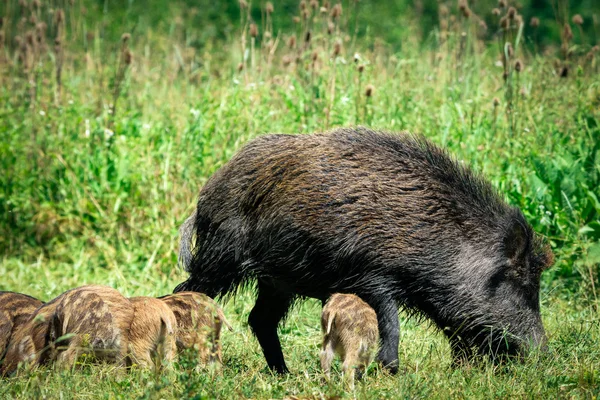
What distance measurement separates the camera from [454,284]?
495 cm

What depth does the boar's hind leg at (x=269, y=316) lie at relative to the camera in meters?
5.57

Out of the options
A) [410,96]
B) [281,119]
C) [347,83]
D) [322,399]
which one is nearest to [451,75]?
[410,96]

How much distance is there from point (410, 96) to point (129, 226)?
9.63 feet

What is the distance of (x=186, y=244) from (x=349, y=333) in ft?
5.16

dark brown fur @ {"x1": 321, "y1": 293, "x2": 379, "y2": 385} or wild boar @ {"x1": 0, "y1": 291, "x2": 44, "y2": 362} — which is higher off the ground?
dark brown fur @ {"x1": 321, "y1": 293, "x2": 379, "y2": 385}

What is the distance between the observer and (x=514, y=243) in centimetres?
507

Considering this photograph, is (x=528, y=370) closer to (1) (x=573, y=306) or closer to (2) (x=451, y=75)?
(1) (x=573, y=306)

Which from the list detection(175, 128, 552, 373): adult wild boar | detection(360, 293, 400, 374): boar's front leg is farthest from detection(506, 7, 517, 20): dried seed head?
detection(360, 293, 400, 374): boar's front leg

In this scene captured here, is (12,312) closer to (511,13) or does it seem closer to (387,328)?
(387,328)

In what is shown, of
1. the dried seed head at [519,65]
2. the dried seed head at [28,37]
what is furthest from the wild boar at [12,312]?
the dried seed head at [519,65]

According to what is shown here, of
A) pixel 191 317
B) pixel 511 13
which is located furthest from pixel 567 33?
pixel 191 317

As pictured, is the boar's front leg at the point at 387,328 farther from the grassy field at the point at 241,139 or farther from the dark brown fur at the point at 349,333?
the grassy field at the point at 241,139

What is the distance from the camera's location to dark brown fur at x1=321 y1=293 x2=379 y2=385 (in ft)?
14.9

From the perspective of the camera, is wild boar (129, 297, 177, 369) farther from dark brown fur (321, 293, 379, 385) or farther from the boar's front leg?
the boar's front leg
